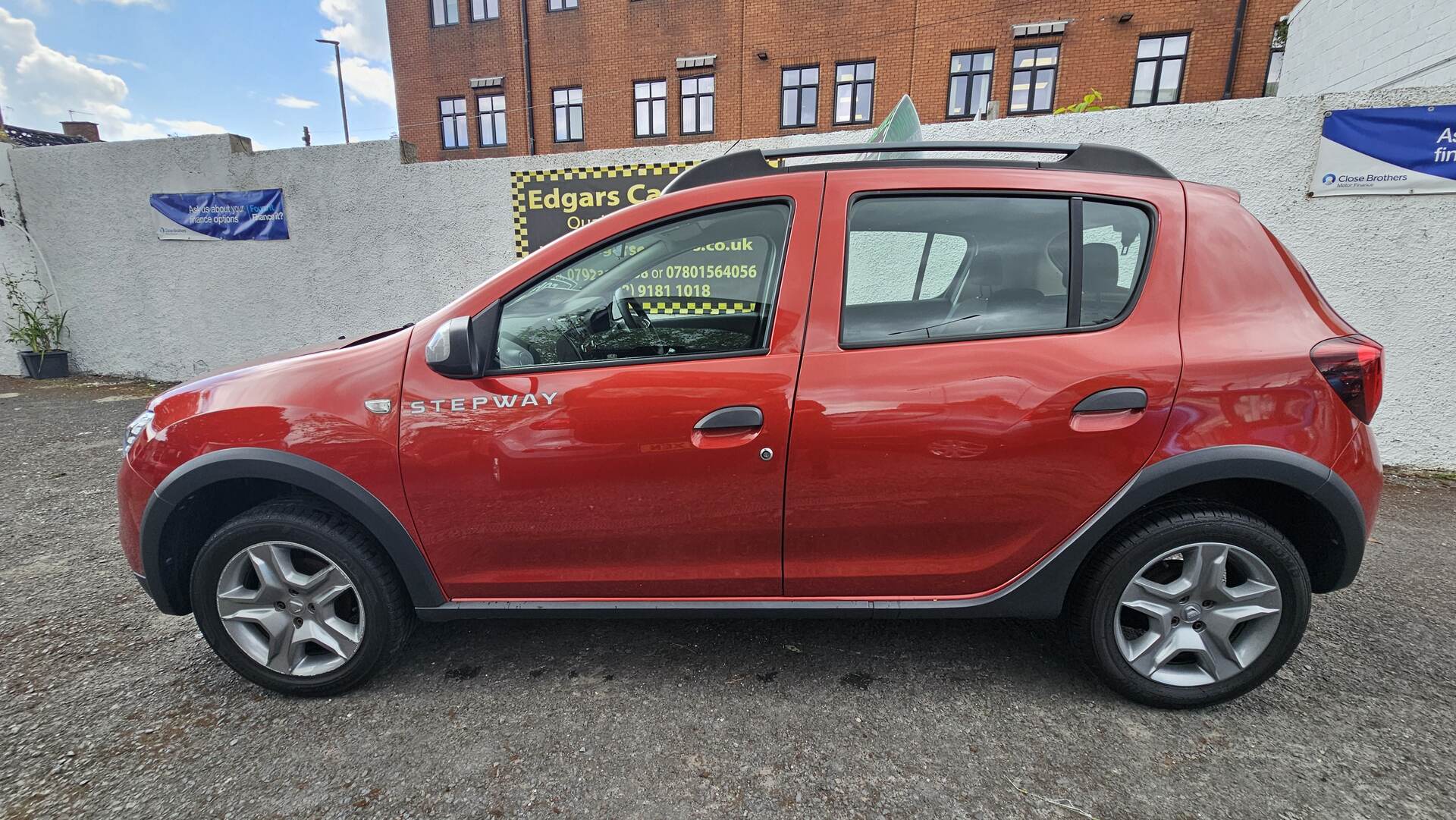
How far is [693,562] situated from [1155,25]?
20070mm

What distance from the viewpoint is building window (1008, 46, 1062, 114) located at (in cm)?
1628

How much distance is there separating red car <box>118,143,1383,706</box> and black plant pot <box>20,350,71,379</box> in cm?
858

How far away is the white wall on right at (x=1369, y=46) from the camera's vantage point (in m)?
5.00

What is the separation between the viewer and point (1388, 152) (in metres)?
4.06

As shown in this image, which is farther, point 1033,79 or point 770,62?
point 770,62

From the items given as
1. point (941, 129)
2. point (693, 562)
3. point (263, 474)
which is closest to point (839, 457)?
point (693, 562)

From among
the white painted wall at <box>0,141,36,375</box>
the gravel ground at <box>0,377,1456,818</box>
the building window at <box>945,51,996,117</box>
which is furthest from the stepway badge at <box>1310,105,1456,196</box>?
the building window at <box>945,51,996,117</box>

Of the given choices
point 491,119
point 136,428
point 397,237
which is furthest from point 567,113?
point 136,428

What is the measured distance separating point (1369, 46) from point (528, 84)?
62.6 feet

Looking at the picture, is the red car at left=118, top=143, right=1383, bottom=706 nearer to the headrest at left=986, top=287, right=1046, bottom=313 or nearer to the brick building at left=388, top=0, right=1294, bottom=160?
the headrest at left=986, top=287, right=1046, bottom=313

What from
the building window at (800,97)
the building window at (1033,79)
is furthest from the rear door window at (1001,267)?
the building window at (1033,79)

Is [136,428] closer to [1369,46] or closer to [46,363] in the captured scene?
[46,363]

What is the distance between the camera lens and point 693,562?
6.72ft

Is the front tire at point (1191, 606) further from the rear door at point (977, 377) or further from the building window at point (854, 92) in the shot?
the building window at point (854, 92)
